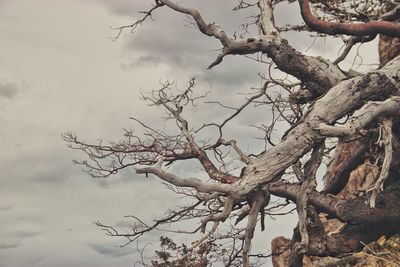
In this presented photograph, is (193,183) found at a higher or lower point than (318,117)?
lower

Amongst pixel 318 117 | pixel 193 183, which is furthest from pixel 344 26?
pixel 193 183

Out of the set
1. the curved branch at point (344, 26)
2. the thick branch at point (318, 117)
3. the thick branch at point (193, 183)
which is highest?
the curved branch at point (344, 26)

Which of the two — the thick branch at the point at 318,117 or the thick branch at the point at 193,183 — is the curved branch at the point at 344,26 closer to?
the thick branch at the point at 318,117

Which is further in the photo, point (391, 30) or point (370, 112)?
point (391, 30)

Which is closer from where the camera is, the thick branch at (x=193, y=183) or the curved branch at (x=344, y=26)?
the thick branch at (x=193, y=183)

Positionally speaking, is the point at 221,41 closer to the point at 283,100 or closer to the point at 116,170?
the point at 283,100

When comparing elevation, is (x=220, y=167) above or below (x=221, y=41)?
below

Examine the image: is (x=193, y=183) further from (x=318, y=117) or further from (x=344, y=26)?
(x=344, y=26)

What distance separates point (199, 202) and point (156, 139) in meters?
1.49

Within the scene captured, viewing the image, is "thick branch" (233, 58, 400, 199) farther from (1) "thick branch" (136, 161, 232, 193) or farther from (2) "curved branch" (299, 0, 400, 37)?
(2) "curved branch" (299, 0, 400, 37)

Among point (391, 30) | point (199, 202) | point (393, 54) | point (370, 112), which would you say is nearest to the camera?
point (370, 112)

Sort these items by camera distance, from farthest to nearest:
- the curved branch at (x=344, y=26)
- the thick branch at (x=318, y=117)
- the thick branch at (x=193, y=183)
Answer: the curved branch at (x=344, y=26), the thick branch at (x=318, y=117), the thick branch at (x=193, y=183)

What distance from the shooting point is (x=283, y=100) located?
11273 mm

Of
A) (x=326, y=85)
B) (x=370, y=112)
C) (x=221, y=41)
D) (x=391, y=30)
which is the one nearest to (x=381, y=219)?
(x=370, y=112)
